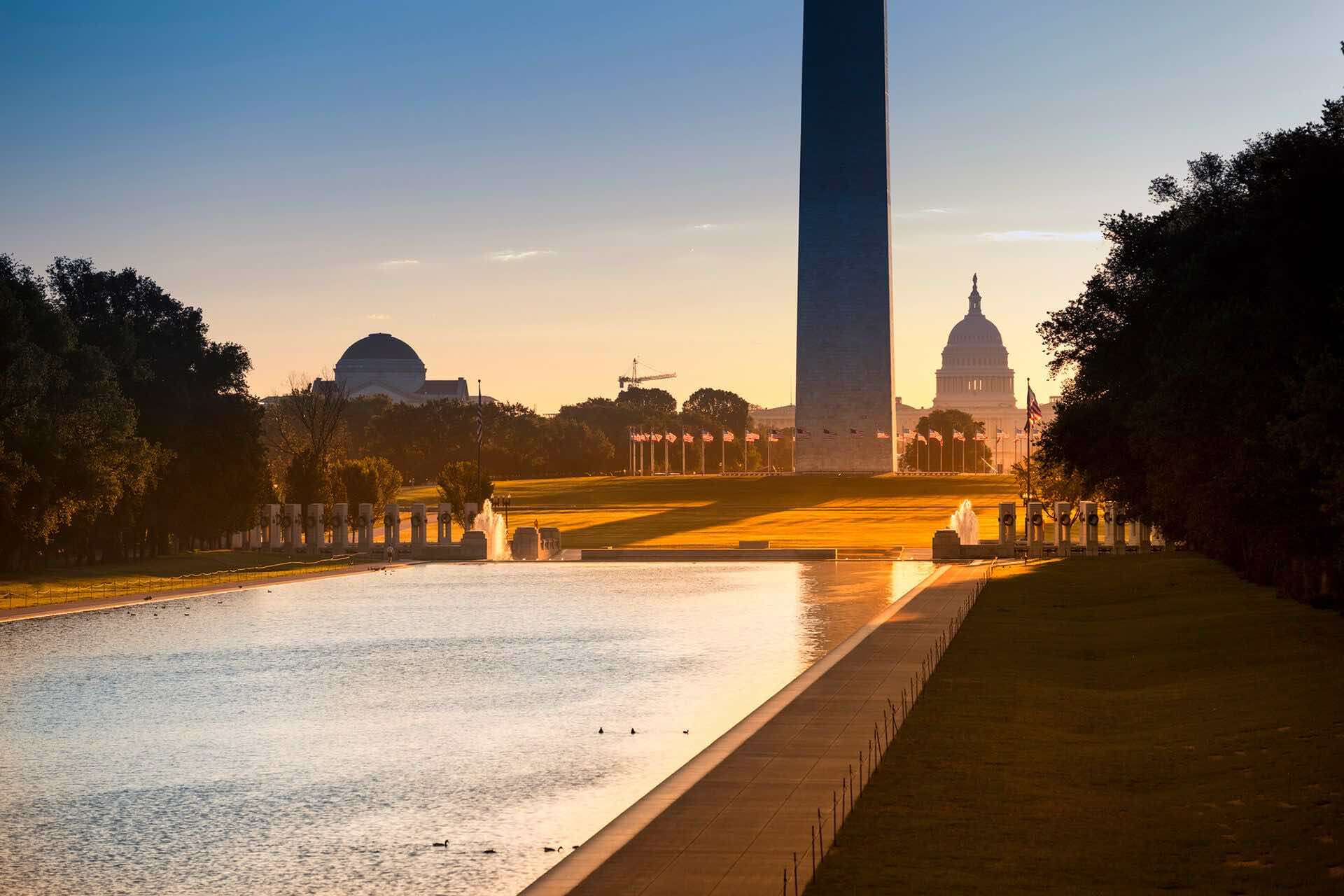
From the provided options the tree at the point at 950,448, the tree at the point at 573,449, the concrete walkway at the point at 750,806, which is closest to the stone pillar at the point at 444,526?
the concrete walkway at the point at 750,806

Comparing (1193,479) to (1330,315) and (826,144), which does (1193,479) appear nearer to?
(1330,315)

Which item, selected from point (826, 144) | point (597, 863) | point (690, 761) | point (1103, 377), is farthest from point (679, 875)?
point (826, 144)

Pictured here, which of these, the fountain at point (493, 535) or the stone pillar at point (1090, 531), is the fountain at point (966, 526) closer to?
the stone pillar at point (1090, 531)

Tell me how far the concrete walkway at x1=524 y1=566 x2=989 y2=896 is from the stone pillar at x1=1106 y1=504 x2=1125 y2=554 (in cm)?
4234

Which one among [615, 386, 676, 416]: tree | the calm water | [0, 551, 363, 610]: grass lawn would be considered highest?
[615, 386, 676, 416]: tree

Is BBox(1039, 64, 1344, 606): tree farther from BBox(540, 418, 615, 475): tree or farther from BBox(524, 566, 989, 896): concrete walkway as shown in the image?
BBox(540, 418, 615, 475): tree

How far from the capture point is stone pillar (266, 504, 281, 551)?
7300 centimetres

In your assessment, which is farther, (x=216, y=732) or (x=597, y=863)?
(x=216, y=732)

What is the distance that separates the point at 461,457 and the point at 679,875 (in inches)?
5409

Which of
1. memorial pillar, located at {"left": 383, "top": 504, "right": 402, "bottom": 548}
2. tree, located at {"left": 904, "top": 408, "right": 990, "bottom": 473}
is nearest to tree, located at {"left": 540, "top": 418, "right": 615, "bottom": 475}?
tree, located at {"left": 904, "top": 408, "right": 990, "bottom": 473}

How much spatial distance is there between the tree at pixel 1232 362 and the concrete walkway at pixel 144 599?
2499 cm

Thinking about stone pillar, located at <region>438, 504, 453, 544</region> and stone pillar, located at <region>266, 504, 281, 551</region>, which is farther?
stone pillar, located at <region>266, 504, 281, 551</region>

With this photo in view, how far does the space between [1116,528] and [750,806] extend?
57.5 m

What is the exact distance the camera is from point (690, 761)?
17141mm
